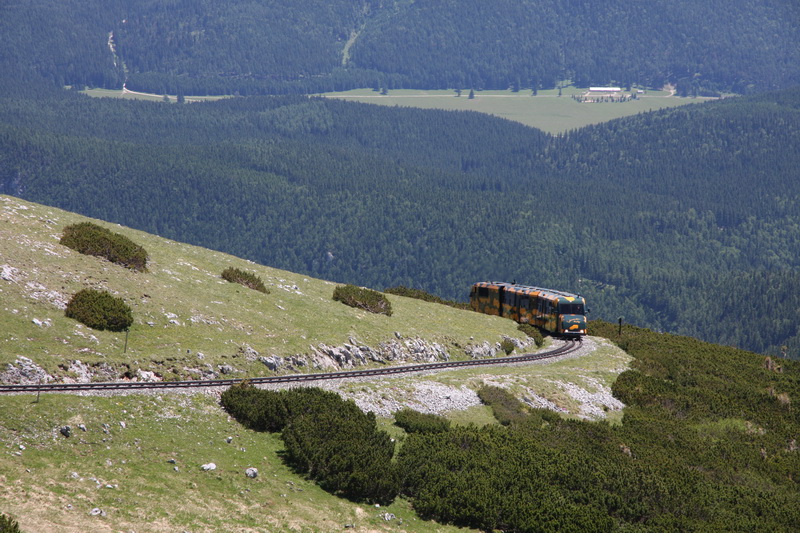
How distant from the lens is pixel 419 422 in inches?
1660

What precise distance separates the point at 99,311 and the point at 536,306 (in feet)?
133

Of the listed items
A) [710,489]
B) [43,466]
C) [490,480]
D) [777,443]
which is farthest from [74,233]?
[777,443]

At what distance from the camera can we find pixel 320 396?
4091 centimetres

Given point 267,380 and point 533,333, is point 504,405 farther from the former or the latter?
point 533,333

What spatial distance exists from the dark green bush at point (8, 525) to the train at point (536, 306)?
50.1m

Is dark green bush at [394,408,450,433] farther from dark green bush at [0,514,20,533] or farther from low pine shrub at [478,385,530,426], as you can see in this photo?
dark green bush at [0,514,20,533]

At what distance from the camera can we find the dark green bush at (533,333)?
227ft

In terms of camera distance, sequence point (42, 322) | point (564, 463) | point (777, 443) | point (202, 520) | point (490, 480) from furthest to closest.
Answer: point (777, 443) → point (42, 322) → point (564, 463) → point (490, 480) → point (202, 520)

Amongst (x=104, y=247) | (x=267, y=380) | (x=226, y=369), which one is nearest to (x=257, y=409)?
(x=267, y=380)

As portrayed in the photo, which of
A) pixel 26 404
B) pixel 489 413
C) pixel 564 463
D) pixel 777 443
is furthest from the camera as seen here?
pixel 777 443

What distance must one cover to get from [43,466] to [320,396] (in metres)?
13.7

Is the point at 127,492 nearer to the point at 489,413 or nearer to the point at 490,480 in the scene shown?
the point at 490,480

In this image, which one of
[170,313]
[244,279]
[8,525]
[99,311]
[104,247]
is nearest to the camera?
[8,525]

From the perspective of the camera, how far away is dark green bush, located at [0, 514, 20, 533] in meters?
25.3
